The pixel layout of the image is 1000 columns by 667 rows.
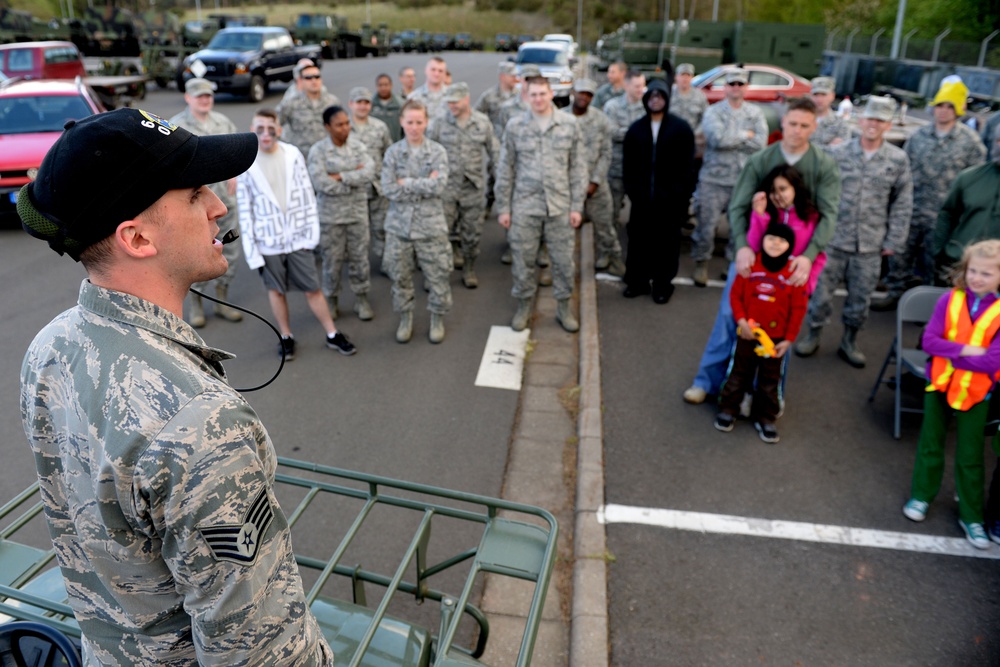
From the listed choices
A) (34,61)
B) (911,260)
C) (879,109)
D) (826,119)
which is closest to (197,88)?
(879,109)

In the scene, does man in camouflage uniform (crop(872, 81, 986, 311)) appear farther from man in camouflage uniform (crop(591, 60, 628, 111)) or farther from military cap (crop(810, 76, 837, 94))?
man in camouflage uniform (crop(591, 60, 628, 111))

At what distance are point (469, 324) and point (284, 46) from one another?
64.1 feet

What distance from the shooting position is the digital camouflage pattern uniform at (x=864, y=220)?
6.12m

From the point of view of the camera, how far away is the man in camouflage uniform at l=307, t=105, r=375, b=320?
6.68 meters

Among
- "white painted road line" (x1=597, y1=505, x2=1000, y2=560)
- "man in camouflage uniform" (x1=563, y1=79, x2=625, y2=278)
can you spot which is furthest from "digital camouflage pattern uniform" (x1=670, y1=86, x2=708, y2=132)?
"white painted road line" (x1=597, y1=505, x2=1000, y2=560)

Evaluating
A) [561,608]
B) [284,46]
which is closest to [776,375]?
[561,608]

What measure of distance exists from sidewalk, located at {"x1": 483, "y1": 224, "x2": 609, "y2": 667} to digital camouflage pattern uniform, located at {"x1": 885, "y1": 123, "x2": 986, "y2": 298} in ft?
10.9

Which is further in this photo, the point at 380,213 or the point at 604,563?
the point at 380,213

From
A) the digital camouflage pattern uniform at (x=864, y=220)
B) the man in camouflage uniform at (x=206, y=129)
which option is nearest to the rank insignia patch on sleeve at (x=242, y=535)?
the man in camouflage uniform at (x=206, y=129)

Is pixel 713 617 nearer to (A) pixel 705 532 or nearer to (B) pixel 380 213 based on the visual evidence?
(A) pixel 705 532

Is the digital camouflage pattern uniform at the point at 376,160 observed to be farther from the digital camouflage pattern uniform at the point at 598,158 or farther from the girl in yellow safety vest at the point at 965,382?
the girl in yellow safety vest at the point at 965,382

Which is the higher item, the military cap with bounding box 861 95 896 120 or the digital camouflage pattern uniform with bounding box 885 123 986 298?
the military cap with bounding box 861 95 896 120

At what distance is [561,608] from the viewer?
3750mm

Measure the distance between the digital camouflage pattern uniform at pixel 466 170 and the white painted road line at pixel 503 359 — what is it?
155 centimetres
